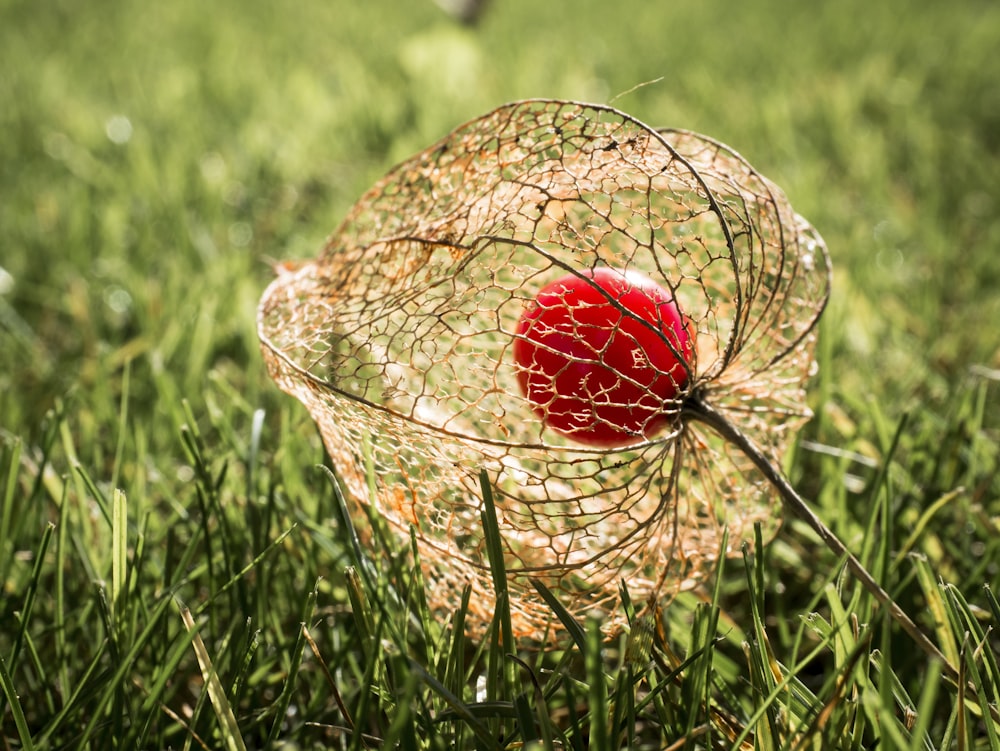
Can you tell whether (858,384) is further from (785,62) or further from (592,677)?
(785,62)

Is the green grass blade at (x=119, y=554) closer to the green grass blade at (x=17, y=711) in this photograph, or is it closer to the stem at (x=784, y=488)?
the green grass blade at (x=17, y=711)

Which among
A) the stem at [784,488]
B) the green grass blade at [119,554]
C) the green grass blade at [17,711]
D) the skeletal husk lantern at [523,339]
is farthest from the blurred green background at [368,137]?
the green grass blade at [17,711]

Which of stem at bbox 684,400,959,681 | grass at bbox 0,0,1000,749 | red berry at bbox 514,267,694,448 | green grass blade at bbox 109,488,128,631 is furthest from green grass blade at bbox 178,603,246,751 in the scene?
stem at bbox 684,400,959,681

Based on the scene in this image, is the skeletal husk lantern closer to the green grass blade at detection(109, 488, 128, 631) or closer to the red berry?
the red berry

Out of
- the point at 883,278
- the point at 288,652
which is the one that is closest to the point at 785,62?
the point at 883,278

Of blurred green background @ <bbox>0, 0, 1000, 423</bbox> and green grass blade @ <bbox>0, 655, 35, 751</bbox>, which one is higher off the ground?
blurred green background @ <bbox>0, 0, 1000, 423</bbox>

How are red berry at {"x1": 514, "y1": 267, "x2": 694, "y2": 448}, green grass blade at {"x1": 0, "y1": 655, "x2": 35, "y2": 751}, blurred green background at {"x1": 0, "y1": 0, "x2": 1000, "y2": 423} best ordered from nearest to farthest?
1. green grass blade at {"x1": 0, "y1": 655, "x2": 35, "y2": 751}
2. red berry at {"x1": 514, "y1": 267, "x2": 694, "y2": 448}
3. blurred green background at {"x1": 0, "y1": 0, "x2": 1000, "y2": 423}
